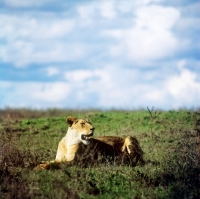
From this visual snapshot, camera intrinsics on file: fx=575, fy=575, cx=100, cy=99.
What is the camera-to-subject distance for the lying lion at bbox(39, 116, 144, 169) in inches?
520

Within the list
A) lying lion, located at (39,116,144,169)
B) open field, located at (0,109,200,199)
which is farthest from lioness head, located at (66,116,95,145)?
open field, located at (0,109,200,199)

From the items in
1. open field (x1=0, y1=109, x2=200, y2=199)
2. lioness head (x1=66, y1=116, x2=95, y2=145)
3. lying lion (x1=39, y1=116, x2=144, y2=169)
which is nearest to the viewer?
open field (x1=0, y1=109, x2=200, y2=199)

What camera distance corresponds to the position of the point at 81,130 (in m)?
13.4

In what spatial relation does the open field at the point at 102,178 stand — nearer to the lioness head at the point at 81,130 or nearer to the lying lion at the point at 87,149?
the lying lion at the point at 87,149

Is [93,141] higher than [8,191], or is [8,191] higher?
[93,141]

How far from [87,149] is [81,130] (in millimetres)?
463

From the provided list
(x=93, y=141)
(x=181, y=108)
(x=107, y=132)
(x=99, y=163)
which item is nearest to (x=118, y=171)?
(x=99, y=163)

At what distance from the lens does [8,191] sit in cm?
1031

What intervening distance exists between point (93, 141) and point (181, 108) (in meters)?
11.3

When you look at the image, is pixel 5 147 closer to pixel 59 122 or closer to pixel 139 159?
pixel 139 159

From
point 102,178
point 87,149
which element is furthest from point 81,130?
point 102,178

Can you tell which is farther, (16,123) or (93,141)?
(16,123)

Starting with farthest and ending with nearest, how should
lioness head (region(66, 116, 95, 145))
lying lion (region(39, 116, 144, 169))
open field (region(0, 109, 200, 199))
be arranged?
lioness head (region(66, 116, 95, 145)) < lying lion (region(39, 116, 144, 169)) < open field (region(0, 109, 200, 199))

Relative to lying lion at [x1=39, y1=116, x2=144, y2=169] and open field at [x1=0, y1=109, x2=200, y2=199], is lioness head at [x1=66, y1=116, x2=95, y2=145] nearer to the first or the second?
lying lion at [x1=39, y1=116, x2=144, y2=169]
